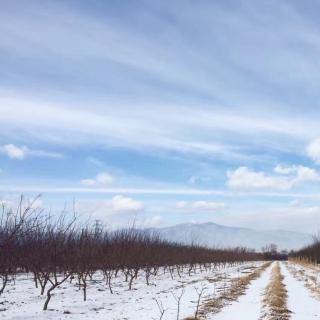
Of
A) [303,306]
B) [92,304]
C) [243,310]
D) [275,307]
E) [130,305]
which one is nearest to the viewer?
[243,310]

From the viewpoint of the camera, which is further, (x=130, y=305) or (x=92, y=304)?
(x=92, y=304)

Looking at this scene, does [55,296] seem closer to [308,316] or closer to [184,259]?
[308,316]

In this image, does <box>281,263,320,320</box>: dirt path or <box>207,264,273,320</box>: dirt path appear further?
<box>281,263,320,320</box>: dirt path

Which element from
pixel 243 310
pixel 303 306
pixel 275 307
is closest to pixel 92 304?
pixel 243 310

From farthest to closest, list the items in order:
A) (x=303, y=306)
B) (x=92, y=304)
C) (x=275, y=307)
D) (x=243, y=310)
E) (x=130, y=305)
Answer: (x=303, y=306)
(x=92, y=304)
(x=130, y=305)
(x=275, y=307)
(x=243, y=310)

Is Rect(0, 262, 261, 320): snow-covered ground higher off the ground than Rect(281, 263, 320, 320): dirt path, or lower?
lower

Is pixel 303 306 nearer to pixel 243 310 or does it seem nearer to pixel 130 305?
pixel 243 310

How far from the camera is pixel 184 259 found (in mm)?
49375

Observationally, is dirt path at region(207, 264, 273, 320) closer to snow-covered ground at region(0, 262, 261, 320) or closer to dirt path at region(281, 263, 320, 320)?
snow-covered ground at region(0, 262, 261, 320)

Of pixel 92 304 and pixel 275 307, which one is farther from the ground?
pixel 275 307

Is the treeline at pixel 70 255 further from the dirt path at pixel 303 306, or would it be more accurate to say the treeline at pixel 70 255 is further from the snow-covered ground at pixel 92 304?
the dirt path at pixel 303 306

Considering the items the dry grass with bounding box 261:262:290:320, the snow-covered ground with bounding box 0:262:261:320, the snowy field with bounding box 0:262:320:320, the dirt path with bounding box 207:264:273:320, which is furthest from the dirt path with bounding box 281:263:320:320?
the snow-covered ground with bounding box 0:262:261:320

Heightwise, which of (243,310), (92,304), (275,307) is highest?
(275,307)

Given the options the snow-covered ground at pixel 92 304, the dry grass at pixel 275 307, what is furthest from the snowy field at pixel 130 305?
the dry grass at pixel 275 307
